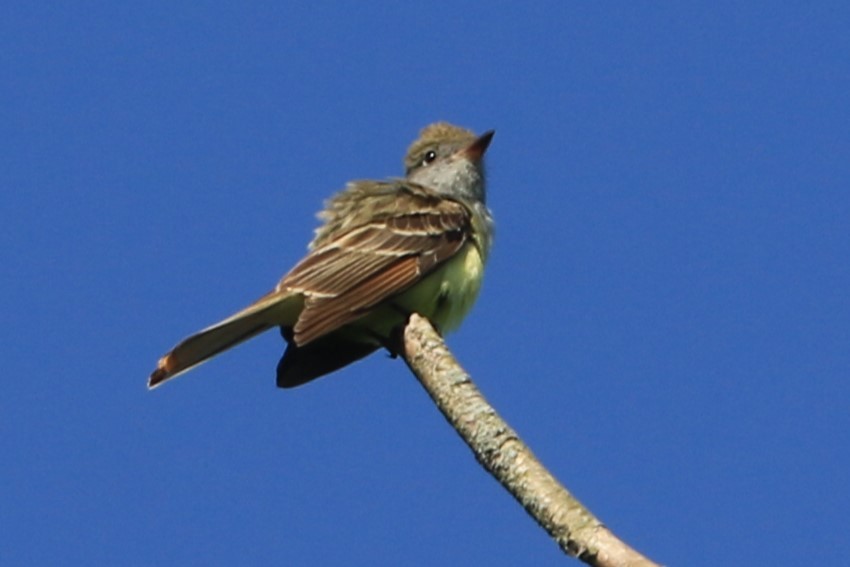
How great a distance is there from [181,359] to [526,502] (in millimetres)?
3492

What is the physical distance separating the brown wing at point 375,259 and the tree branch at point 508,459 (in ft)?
5.21

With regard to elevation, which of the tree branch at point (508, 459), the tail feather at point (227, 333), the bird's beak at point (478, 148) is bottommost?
the tree branch at point (508, 459)

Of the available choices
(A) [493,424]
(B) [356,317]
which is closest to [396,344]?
(B) [356,317]

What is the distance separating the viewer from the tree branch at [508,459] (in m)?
5.11

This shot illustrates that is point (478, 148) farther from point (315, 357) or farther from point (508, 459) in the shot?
point (508, 459)

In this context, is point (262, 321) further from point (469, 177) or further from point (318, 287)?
point (469, 177)

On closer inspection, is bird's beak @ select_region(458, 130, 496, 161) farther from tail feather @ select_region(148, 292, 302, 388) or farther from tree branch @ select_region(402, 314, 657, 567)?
tree branch @ select_region(402, 314, 657, 567)

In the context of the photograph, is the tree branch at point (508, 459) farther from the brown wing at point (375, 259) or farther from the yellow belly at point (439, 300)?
the yellow belly at point (439, 300)

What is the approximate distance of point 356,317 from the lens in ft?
30.4

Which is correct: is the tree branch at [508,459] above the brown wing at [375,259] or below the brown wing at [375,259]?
below

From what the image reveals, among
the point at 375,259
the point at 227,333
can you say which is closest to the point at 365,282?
the point at 375,259

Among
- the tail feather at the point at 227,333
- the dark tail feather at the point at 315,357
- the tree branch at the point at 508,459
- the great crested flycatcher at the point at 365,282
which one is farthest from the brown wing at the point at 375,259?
the tree branch at the point at 508,459

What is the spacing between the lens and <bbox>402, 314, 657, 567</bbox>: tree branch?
16.8 ft

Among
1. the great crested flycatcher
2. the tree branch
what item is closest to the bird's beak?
the great crested flycatcher
